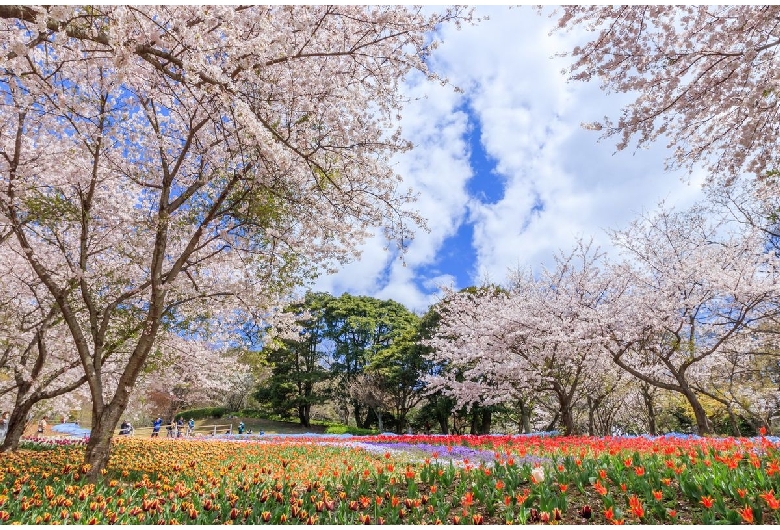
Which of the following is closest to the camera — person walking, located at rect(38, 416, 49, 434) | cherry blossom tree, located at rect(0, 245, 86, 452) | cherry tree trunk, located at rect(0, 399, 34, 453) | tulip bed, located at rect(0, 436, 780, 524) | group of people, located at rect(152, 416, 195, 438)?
tulip bed, located at rect(0, 436, 780, 524)

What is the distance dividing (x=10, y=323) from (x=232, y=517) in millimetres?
9820

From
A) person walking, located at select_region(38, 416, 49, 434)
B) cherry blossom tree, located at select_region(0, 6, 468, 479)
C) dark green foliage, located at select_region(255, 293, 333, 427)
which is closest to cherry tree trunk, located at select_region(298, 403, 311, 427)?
dark green foliage, located at select_region(255, 293, 333, 427)

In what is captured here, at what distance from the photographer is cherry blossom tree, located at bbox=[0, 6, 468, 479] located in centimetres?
480

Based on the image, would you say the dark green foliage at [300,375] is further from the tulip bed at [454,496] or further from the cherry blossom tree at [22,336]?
the tulip bed at [454,496]

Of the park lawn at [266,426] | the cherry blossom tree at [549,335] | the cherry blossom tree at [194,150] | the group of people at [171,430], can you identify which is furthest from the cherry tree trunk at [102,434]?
the park lawn at [266,426]

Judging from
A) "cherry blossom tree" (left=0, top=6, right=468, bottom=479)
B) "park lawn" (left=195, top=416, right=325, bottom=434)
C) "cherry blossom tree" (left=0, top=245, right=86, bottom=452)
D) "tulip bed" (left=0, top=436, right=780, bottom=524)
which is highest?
"cherry blossom tree" (left=0, top=6, right=468, bottom=479)

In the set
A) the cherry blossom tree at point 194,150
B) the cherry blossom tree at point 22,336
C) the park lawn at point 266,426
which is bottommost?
the park lawn at point 266,426

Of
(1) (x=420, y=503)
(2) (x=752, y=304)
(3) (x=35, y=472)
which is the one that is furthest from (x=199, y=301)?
(2) (x=752, y=304)

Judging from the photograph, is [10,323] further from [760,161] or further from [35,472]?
[760,161]

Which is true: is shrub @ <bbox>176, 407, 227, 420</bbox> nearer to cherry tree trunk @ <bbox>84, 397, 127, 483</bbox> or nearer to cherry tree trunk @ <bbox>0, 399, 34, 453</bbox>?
cherry tree trunk @ <bbox>0, 399, 34, 453</bbox>

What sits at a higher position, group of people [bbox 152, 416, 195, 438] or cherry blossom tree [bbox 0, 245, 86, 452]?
cherry blossom tree [bbox 0, 245, 86, 452]

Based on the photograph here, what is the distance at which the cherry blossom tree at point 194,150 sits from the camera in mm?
4801

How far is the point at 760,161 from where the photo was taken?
7.27 meters

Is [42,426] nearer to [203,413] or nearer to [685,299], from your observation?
[203,413]
